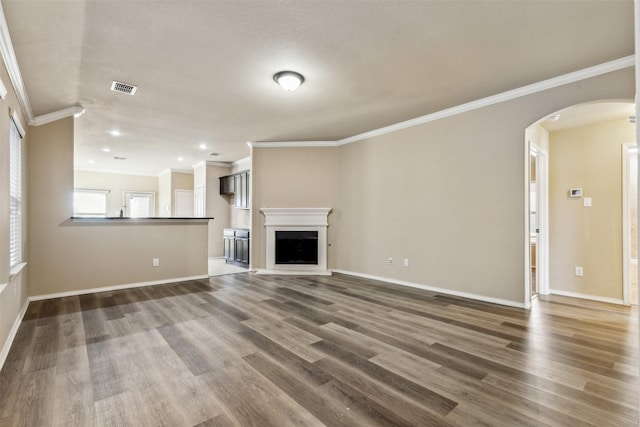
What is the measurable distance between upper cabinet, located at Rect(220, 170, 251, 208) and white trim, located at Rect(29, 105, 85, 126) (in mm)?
3636

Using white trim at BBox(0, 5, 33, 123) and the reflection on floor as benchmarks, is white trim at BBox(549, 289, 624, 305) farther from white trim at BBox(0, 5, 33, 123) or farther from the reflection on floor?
white trim at BBox(0, 5, 33, 123)

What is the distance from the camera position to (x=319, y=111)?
4.41 meters

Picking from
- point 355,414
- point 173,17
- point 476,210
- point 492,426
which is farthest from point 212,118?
point 492,426

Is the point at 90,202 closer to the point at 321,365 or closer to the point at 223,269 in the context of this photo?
the point at 223,269

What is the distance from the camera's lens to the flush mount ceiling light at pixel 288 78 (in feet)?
10.5

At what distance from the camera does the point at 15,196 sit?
313cm

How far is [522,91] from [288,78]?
277cm

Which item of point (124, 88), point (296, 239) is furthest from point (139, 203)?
point (124, 88)

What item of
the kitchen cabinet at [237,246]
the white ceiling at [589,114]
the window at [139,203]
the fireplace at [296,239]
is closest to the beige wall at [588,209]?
the white ceiling at [589,114]

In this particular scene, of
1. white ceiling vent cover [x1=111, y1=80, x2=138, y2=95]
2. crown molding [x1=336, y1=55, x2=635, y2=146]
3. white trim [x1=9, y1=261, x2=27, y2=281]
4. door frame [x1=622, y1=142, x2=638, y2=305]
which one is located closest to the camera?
white trim [x1=9, y1=261, x2=27, y2=281]

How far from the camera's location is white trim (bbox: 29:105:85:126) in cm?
399

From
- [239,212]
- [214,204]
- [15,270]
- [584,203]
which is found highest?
[214,204]

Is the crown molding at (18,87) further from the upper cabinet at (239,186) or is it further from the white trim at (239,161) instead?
the white trim at (239,161)

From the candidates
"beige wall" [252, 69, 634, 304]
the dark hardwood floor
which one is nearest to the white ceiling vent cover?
the dark hardwood floor
